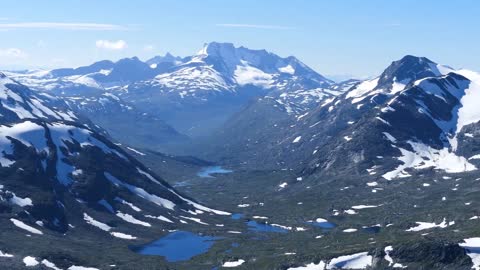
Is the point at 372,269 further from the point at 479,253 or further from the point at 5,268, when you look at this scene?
the point at 5,268

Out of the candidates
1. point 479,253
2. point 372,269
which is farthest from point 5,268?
point 479,253

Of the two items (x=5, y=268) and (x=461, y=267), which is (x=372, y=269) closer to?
(x=461, y=267)

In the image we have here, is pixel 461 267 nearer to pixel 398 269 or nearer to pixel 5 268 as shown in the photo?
pixel 398 269

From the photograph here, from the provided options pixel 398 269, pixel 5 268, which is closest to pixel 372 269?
pixel 398 269

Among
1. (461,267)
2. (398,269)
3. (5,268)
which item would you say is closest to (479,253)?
(461,267)

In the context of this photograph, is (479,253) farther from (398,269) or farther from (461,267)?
(398,269)

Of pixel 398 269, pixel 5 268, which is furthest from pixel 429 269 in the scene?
pixel 5 268
